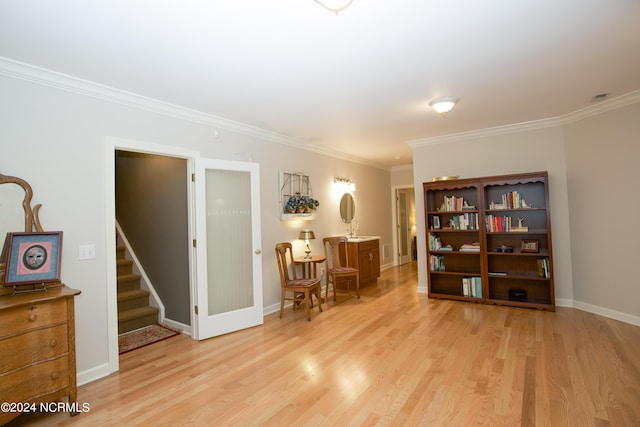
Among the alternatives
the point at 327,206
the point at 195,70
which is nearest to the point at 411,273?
the point at 327,206

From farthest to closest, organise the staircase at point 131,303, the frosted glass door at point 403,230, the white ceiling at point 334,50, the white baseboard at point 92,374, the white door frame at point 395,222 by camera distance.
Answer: the frosted glass door at point 403,230 → the white door frame at point 395,222 → the staircase at point 131,303 → the white baseboard at point 92,374 → the white ceiling at point 334,50

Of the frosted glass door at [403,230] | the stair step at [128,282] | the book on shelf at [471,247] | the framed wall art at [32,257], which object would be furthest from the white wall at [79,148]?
the frosted glass door at [403,230]

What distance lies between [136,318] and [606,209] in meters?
6.02

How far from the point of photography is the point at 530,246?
445cm

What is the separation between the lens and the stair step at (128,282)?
4330 millimetres

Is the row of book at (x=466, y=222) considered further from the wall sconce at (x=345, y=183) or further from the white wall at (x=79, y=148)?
the white wall at (x=79, y=148)

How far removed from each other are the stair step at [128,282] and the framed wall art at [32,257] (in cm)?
200

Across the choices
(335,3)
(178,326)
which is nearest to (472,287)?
(178,326)

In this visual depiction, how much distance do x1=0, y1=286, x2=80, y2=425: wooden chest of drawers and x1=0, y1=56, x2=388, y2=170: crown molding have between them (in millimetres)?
1681

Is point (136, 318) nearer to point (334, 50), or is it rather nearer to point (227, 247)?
point (227, 247)

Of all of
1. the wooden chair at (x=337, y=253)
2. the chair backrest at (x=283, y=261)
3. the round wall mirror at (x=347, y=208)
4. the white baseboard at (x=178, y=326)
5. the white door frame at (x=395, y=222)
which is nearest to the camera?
the white baseboard at (x=178, y=326)

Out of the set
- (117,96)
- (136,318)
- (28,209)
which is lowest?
(136,318)

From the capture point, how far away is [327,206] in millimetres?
5840

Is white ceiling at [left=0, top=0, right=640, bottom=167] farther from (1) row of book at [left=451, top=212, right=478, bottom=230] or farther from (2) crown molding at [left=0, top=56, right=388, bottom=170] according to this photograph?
(1) row of book at [left=451, top=212, right=478, bottom=230]
